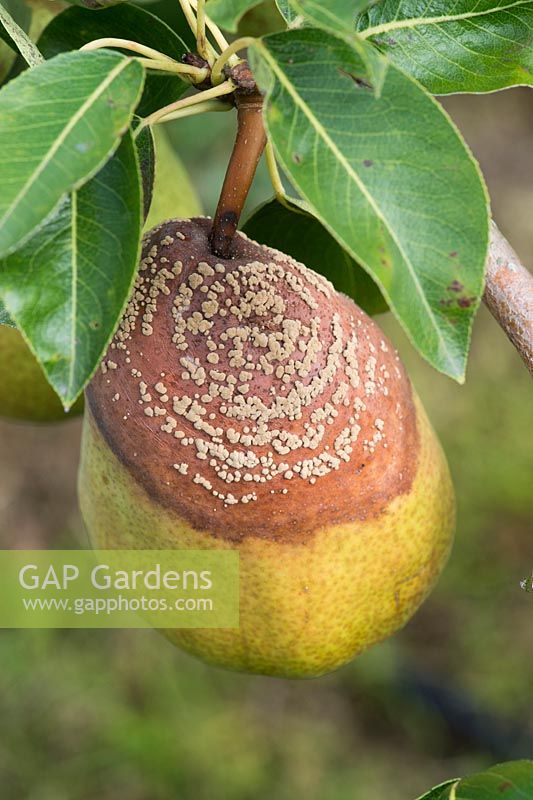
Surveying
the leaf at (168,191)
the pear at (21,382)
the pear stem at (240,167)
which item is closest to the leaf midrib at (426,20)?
the pear stem at (240,167)

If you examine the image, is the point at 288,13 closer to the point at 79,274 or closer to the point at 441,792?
the point at 79,274

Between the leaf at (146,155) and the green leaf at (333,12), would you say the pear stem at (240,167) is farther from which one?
the green leaf at (333,12)

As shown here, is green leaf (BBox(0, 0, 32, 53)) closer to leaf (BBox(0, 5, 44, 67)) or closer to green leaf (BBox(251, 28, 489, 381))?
leaf (BBox(0, 5, 44, 67))

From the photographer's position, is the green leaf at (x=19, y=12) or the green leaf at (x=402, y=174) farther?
the green leaf at (x=19, y=12)

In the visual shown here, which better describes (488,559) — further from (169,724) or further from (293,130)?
(293,130)


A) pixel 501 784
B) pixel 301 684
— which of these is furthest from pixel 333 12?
pixel 301 684

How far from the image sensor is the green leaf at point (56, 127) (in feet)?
1.91

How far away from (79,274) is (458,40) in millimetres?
391

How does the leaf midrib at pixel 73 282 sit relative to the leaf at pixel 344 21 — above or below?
below

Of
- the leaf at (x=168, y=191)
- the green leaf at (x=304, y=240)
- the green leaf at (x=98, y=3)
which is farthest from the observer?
the leaf at (x=168, y=191)

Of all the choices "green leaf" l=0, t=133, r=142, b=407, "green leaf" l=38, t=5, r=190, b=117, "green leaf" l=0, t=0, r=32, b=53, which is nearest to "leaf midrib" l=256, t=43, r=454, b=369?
"green leaf" l=0, t=133, r=142, b=407

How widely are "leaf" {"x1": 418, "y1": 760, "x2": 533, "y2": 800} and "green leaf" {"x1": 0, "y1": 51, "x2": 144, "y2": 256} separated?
0.55 metres

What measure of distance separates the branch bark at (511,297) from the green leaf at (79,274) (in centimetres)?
35

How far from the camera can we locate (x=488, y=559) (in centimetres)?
279
